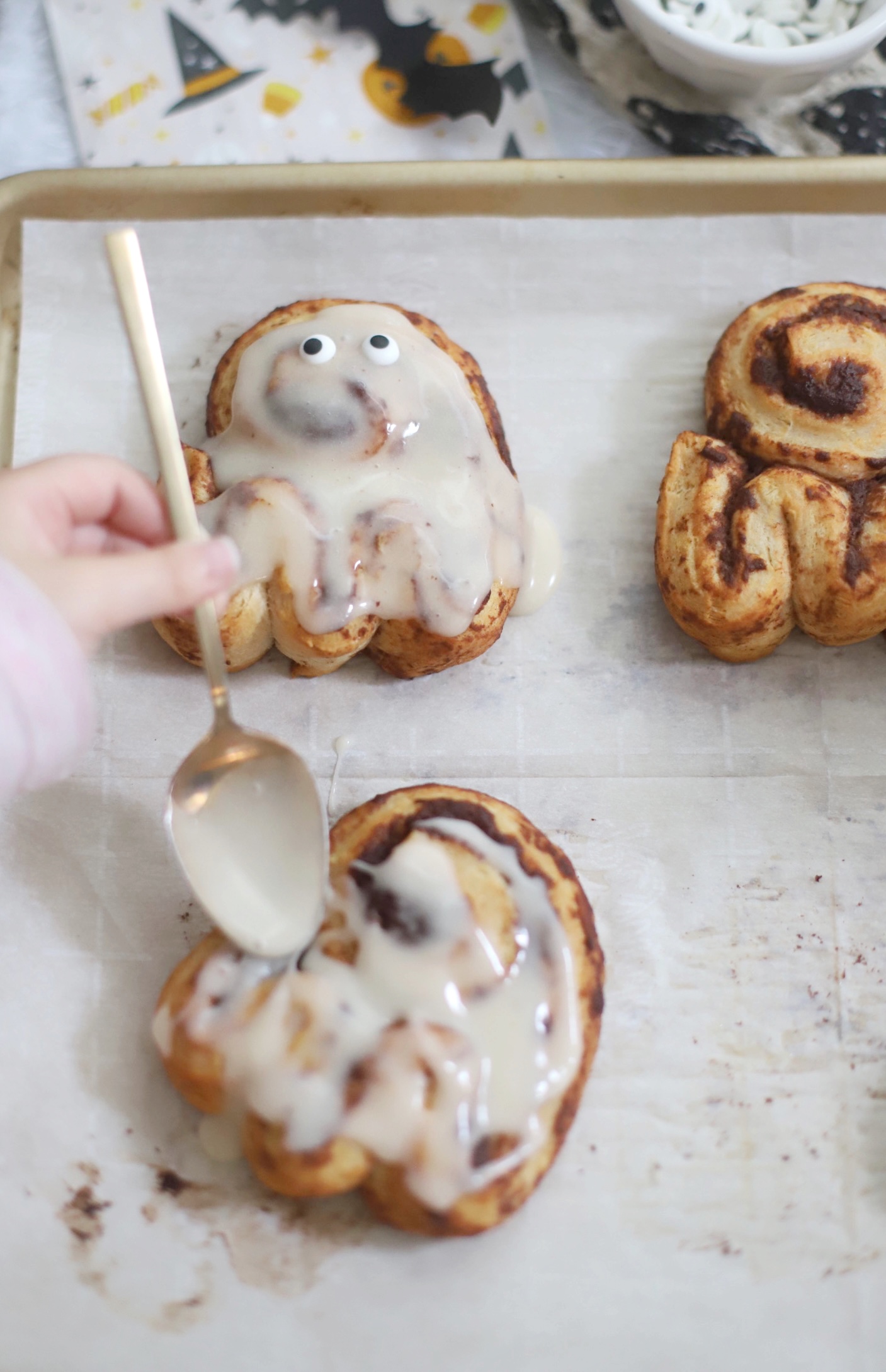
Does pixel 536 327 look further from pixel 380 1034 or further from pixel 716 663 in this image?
pixel 380 1034

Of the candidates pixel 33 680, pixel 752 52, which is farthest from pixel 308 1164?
pixel 752 52

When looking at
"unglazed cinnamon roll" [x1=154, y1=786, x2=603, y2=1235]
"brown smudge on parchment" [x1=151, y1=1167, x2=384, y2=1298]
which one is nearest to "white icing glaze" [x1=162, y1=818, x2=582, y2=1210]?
"unglazed cinnamon roll" [x1=154, y1=786, x2=603, y2=1235]

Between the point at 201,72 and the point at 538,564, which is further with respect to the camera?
the point at 201,72

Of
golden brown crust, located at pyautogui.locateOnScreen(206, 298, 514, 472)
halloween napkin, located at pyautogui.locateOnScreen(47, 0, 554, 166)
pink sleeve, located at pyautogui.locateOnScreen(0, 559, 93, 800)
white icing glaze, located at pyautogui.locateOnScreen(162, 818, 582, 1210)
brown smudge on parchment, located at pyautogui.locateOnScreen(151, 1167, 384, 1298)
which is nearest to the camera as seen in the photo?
pink sleeve, located at pyautogui.locateOnScreen(0, 559, 93, 800)

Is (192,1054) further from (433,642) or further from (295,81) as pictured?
(295,81)

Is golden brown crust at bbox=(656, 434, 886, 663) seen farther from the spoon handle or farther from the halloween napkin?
the halloween napkin

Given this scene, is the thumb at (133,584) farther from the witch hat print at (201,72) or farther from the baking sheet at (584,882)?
the witch hat print at (201,72)
